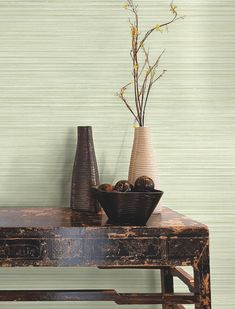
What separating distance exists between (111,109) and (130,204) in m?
0.52

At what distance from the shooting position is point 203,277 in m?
1.08

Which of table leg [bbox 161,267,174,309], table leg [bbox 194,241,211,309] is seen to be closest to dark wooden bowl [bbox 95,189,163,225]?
table leg [bbox 194,241,211,309]

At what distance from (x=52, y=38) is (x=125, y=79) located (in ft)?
0.91

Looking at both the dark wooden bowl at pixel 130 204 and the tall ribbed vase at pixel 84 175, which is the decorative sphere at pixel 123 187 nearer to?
the dark wooden bowl at pixel 130 204

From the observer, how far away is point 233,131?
1564mm

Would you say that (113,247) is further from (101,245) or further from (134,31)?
(134,31)

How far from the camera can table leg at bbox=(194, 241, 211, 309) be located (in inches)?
42.6

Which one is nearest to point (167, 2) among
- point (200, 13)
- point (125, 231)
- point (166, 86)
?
point (200, 13)

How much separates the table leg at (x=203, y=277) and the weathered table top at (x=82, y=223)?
6cm

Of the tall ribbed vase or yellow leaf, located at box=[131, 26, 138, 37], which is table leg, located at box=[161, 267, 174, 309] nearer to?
the tall ribbed vase

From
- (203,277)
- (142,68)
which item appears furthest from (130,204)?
(142,68)

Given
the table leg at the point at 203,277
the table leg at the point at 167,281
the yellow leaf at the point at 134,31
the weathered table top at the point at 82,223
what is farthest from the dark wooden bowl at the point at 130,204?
the yellow leaf at the point at 134,31

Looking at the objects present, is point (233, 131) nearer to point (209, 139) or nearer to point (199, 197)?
point (209, 139)

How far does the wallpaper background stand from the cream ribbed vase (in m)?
0.18
